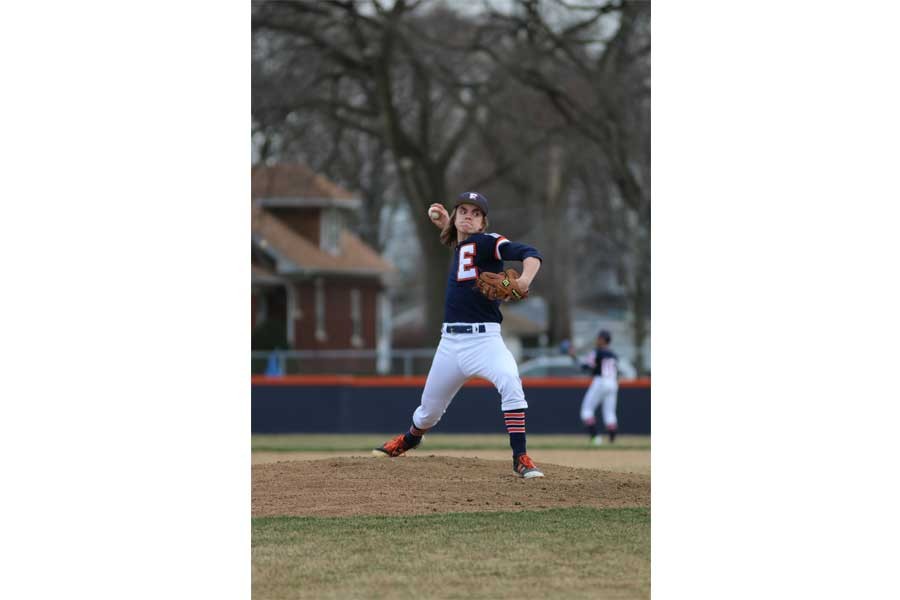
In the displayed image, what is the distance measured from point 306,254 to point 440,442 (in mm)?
20215

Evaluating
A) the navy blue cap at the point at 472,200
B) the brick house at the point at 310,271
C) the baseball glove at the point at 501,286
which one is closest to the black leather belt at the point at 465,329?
the baseball glove at the point at 501,286

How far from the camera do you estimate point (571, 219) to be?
48.8m

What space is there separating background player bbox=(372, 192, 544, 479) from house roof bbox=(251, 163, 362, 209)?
17.2 m

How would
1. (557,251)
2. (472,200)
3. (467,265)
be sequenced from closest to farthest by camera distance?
(467,265) → (472,200) → (557,251)

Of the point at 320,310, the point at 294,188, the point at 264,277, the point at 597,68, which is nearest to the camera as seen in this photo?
the point at 597,68

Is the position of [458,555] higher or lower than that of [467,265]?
lower

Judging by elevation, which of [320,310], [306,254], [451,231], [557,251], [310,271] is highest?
[557,251]

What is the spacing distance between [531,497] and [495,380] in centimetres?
89

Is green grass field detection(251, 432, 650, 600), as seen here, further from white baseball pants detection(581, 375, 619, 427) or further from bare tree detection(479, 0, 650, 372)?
bare tree detection(479, 0, 650, 372)

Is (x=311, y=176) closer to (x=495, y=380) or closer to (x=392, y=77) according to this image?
(x=392, y=77)

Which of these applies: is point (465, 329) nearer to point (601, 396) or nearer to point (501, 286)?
point (501, 286)

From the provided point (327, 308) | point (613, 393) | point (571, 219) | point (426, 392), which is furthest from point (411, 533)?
point (571, 219)

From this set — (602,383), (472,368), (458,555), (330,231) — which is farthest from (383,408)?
(330,231)

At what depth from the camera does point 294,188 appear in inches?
1304
